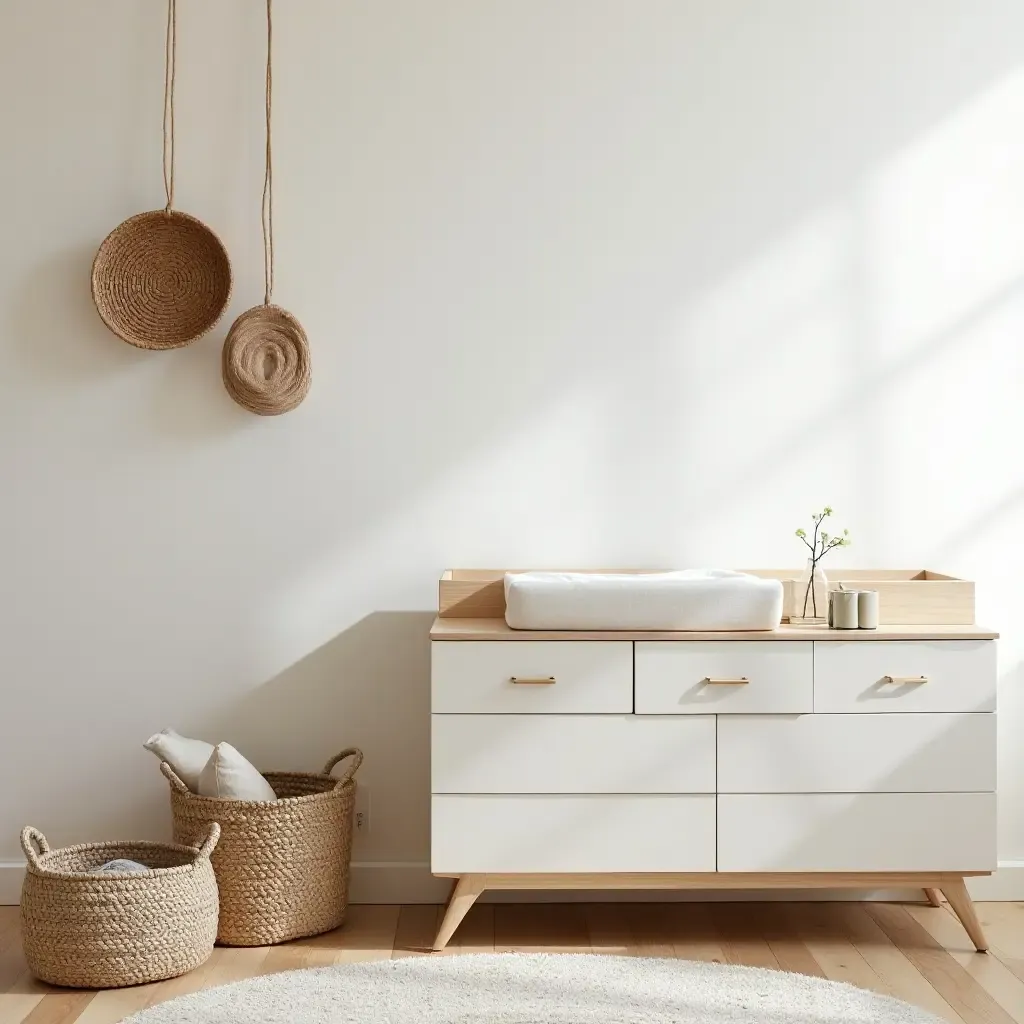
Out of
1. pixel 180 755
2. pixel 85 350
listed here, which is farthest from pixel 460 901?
pixel 85 350

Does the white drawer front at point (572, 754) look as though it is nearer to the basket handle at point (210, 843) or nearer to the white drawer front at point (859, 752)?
the white drawer front at point (859, 752)

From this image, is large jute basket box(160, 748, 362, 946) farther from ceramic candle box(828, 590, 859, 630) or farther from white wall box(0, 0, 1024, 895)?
ceramic candle box(828, 590, 859, 630)

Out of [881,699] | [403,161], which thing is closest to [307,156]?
[403,161]

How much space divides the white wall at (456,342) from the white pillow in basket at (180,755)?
0.20 meters

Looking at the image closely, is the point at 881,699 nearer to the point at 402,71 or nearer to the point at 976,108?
the point at 976,108

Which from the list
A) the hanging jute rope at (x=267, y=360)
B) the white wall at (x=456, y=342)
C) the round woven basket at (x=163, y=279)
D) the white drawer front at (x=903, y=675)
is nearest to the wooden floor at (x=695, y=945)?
the white wall at (x=456, y=342)

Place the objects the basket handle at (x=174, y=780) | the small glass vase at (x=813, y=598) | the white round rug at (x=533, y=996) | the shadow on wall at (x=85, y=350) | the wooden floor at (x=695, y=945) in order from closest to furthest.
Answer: the white round rug at (x=533, y=996)
the wooden floor at (x=695, y=945)
the basket handle at (x=174, y=780)
the small glass vase at (x=813, y=598)
the shadow on wall at (x=85, y=350)

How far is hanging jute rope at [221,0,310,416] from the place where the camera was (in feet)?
9.77

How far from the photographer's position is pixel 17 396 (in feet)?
9.98

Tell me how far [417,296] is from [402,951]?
1.52m

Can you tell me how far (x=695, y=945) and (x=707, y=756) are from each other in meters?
0.44

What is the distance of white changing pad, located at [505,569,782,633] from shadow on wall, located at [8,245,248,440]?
3.25 ft

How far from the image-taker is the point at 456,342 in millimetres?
3086

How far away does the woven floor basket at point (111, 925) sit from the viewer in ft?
8.15
